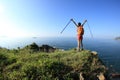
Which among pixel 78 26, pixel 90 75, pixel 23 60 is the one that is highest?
pixel 78 26

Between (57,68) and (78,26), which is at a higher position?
(78,26)

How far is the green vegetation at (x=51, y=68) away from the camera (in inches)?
427

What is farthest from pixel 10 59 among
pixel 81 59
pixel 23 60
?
pixel 81 59

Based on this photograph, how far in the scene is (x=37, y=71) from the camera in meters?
11.1

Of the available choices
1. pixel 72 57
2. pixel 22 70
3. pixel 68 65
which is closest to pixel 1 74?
pixel 22 70

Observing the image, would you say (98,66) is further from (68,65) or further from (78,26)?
(78,26)

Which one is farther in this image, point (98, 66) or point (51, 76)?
point (98, 66)

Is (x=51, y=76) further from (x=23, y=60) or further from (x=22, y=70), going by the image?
(x=23, y=60)

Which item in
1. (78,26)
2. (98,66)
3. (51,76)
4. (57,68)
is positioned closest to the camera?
(51,76)

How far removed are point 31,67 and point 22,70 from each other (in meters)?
0.54

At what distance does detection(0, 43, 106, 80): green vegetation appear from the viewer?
10852 mm

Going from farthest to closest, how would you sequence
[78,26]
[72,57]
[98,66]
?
[78,26] → [72,57] → [98,66]

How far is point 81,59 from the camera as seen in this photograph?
13.0m

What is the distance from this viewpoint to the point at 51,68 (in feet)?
37.8
